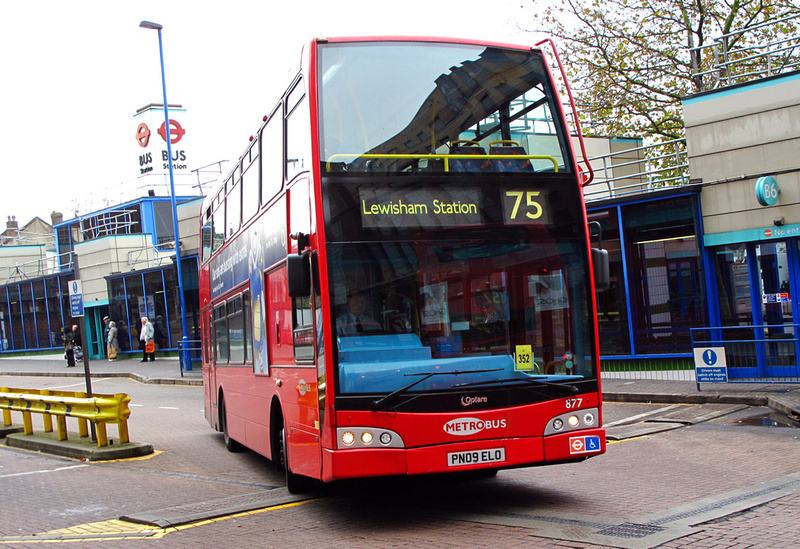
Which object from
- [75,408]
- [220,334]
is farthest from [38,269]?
[220,334]

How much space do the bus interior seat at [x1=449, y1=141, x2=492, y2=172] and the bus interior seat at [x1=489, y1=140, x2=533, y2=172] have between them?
0.27ft

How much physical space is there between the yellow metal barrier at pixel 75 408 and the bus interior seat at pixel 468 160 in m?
6.72

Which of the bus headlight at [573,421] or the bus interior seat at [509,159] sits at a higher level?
the bus interior seat at [509,159]

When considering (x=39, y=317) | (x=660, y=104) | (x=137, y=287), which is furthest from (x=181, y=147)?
(x=660, y=104)

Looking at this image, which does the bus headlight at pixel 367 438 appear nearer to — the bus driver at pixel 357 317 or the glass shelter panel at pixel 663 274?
the bus driver at pixel 357 317

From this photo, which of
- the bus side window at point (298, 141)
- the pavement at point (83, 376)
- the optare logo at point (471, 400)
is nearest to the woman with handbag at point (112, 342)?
the pavement at point (83, 376)

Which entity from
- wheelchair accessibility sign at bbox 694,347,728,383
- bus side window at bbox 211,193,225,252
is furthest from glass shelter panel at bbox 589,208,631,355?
bus side window at bbox 211,193,225,252

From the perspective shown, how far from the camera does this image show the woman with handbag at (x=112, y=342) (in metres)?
39.4

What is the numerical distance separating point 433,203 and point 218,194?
729cm

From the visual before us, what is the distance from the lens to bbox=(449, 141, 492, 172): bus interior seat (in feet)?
25.2

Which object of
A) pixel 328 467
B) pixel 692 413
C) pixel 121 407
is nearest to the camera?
pixel 328 467

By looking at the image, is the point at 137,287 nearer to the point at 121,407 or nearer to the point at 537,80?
the point at 121,407

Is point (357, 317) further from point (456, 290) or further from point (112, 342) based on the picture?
point (112, 342)

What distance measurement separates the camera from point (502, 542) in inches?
255
